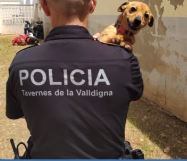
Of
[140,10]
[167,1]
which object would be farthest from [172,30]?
[140,10]

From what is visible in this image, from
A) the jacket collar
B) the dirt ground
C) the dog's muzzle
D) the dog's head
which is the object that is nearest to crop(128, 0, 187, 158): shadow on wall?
the dirt ground

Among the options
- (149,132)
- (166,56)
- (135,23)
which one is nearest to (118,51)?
(135,23)

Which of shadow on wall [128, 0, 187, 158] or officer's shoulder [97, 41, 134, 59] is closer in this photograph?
officer's shoulder [97, 41, 134, 59]

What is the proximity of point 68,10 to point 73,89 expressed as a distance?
0.37m

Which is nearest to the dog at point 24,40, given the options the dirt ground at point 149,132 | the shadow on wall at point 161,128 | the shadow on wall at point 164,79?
the dirt ground at point 149,132

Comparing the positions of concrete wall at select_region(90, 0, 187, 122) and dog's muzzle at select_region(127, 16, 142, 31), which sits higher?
dog's muzzle at select_region(127, 16, 142, 31)

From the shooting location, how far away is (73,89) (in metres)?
2.13

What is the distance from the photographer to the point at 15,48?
51.4ft

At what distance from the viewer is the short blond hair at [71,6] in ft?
6.93

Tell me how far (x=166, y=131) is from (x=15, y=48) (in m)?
10.2

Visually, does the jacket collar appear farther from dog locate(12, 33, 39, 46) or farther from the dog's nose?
dog locate(12, 33, 39, 46)

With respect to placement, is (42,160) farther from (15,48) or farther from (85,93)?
(15,48)

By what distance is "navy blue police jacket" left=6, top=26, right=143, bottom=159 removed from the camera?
213cm

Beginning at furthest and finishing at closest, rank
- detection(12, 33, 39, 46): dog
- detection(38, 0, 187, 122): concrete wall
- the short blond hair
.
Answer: detection(12, 33, 39, 46): dog → detection(38, 0, 187, 122): concrete wall → the short blond hair
